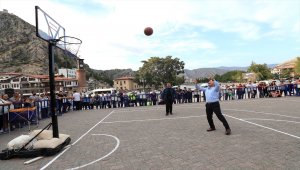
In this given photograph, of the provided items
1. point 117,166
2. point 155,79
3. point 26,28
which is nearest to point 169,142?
point 117,166

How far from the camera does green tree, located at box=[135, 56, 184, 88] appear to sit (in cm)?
9169

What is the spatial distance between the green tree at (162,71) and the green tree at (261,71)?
51.7m

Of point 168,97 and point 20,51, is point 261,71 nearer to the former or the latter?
point 20,51

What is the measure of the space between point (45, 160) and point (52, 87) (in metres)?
2.59

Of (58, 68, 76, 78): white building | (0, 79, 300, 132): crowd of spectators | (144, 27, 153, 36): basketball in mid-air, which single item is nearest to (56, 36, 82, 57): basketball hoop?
(144, 27, 153, 36): basketball in mid-air

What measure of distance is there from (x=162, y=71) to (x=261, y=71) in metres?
58.9

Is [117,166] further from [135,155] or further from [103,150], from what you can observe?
[103,150]

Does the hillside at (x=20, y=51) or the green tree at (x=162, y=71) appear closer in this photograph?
the green tree at (x=162, y=71)

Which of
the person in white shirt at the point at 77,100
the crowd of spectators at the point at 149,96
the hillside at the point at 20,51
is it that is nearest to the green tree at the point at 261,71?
the hillside at the point at 20,51

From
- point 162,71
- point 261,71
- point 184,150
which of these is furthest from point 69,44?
point 261,71

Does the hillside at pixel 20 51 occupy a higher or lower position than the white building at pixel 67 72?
higher

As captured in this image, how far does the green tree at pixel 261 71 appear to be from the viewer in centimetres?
12812

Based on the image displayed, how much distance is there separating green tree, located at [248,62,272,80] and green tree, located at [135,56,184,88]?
5173 cm

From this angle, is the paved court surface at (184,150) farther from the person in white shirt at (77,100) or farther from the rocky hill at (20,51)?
the rocky hill at (20,51)
